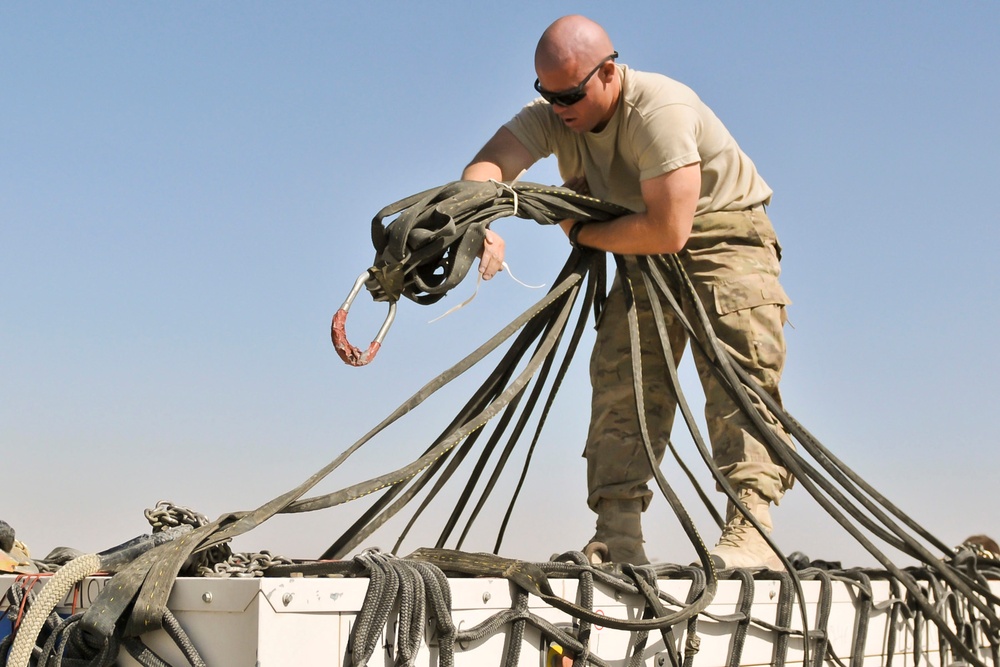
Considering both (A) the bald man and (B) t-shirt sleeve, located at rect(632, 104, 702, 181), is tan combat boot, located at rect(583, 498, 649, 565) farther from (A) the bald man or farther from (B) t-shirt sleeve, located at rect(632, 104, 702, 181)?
(B) t-shirt sleeve, located at rect(632, 104, 702, 181)

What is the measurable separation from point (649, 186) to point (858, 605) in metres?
1.30

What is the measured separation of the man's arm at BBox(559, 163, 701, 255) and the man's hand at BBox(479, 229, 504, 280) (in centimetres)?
39

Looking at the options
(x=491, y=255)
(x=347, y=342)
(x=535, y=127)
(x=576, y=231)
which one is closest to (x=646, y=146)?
(x=576, y=231)

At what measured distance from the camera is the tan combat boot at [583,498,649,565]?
3.52 meters

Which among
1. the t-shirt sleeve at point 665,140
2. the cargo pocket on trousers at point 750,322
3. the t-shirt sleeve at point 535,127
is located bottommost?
the cargo pocket on trousers at point 750,322

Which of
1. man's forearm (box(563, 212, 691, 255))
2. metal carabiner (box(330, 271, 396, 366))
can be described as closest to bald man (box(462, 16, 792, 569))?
man's forearm (box(563, 212, 691, 255))

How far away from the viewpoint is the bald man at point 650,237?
328 cm

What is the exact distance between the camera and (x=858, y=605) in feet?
10.2

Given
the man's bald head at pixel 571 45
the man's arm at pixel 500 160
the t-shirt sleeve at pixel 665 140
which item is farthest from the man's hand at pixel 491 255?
the man's bald head at pixel 571 45

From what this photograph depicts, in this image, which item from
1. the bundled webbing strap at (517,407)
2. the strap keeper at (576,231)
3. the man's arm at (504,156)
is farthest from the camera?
the man's arm at (504,156)

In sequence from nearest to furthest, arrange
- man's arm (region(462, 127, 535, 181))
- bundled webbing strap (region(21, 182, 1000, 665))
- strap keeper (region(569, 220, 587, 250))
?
bundled webbing strap (region(21, 182, 1000, 665)) < strap keeper (region(569, 220, 587, 250)) < man's arm (region(462, 127, 535, 181))

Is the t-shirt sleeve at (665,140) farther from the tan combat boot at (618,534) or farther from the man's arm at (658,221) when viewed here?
the tan combat boot at (618,534)

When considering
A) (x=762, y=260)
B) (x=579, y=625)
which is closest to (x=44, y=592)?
(x=579, y=625)

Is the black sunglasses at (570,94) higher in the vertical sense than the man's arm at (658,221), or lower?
higher
